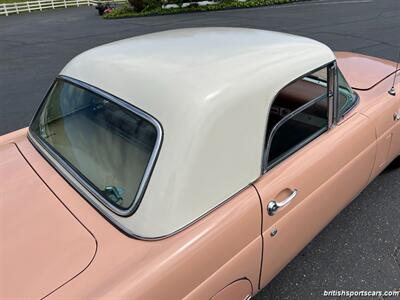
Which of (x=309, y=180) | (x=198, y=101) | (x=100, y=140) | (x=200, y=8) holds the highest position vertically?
(x=198, y=101)

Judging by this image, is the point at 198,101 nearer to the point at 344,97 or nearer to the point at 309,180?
the point at 309,180

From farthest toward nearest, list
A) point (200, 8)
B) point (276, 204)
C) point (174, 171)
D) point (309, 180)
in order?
point (200, 8)
point (309, 180)
point (276, 204)
point (174, 171)

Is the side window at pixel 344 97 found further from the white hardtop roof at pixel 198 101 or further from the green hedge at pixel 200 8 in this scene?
the green hedge at pixel 200 8

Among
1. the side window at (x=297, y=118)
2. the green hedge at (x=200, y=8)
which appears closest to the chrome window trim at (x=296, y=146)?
the side window at (x=297, y=118)

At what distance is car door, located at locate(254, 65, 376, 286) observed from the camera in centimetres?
177

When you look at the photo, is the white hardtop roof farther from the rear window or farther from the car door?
the car door

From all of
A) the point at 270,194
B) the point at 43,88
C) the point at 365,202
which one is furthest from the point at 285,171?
the point at 43,88

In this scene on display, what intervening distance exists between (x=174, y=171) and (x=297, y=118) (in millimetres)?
1237


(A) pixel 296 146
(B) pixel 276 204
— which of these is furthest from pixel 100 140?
(A) pixel 296 146

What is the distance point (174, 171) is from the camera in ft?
4.58

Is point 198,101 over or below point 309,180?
over

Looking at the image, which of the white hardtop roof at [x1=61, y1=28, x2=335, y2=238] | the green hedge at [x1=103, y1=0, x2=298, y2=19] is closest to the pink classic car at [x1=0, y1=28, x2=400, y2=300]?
the white hardtop roof at [x1=61, y1=28, x2=335, y2=238]

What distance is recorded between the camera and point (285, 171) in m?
1.83

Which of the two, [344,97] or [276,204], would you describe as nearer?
[276,204]
